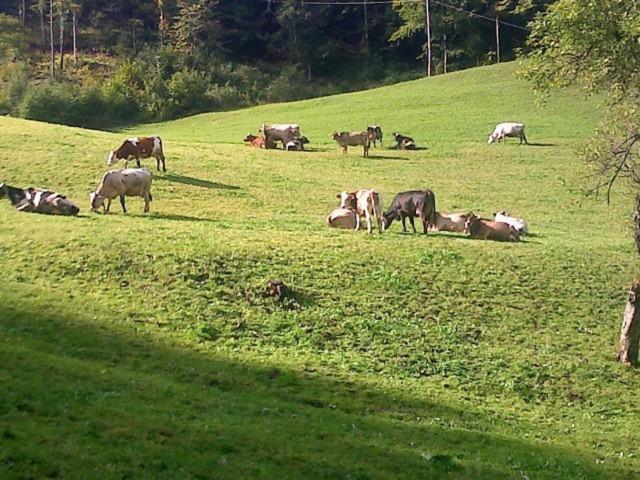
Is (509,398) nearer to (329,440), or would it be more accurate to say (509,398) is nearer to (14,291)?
(329,440)

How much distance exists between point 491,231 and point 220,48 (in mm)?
69058

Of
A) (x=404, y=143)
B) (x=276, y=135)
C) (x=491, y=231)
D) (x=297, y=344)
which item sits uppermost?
(x=276, y=135)

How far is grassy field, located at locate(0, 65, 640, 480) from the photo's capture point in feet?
36.5

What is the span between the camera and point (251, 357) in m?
16.1

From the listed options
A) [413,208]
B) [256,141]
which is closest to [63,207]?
[413,208]

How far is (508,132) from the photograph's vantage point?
162ft

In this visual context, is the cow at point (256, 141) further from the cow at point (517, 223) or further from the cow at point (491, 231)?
the cow at point (491, 231)

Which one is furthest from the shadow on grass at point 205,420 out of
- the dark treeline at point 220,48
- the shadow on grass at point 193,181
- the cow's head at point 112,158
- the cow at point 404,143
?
the dark treeline at point 220,48

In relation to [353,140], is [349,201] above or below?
below

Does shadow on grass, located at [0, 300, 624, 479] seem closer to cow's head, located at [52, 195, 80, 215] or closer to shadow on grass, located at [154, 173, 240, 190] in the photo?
cow's head, located at [52, 195, 80, 215]

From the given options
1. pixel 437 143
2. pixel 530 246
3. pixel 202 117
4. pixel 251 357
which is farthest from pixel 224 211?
pixel 202 117

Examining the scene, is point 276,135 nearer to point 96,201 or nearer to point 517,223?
point 96,201

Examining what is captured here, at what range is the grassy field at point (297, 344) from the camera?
36.5 feet

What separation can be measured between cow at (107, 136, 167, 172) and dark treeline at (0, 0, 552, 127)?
3902 cm
